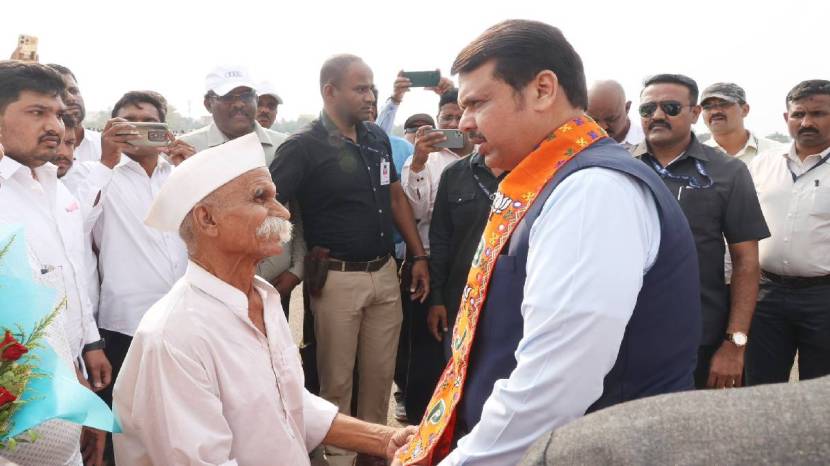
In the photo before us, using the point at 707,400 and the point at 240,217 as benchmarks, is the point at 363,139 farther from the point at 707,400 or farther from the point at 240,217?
the point at 707,400

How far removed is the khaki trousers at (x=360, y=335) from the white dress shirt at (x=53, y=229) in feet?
4.84

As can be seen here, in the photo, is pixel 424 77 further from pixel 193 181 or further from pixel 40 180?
pixel 193 181

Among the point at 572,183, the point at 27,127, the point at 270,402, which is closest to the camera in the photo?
the point at 572,183

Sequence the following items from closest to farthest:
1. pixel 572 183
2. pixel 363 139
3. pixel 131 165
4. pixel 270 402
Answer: pixel 572 183
pixel 270 402
pixel 131 165
pixel 363 139

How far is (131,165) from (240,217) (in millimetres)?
2096

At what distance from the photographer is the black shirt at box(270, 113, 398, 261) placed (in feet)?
14.1

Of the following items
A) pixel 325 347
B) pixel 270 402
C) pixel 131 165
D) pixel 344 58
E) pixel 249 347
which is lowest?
pixel 325 347

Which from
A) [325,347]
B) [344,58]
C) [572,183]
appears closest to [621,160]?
[572,183]

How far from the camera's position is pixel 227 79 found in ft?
15.8

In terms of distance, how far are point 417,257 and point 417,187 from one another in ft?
1.74

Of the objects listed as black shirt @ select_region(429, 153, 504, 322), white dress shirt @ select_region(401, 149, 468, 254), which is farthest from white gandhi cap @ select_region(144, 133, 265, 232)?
white dress shirt @ select_region(401, 149, 468, 254)

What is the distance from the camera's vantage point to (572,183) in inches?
58.6

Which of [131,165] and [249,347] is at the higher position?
[131,165]

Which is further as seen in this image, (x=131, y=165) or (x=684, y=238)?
(x=131, y=165)
